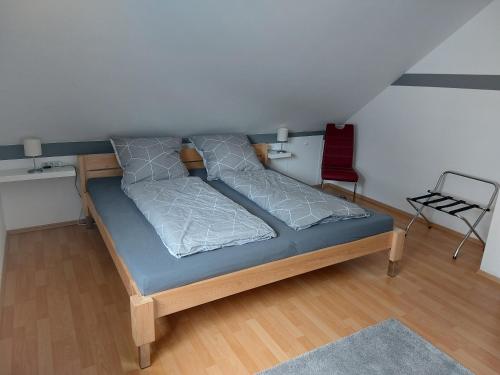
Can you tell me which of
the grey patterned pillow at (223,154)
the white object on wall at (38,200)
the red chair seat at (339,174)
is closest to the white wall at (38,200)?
the white object on wall at (38,200)

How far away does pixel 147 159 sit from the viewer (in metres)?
3.10

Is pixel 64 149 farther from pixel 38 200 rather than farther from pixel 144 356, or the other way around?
pixel 144 356

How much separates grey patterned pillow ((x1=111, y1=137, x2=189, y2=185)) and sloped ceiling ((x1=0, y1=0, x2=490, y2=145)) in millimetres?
192

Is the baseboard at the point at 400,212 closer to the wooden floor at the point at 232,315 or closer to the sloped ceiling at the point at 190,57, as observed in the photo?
the wooden floor at the point at 232,315

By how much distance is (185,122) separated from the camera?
11.3 ft

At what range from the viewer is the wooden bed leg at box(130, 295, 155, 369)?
1.68 metres

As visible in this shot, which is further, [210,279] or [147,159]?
[147,159]

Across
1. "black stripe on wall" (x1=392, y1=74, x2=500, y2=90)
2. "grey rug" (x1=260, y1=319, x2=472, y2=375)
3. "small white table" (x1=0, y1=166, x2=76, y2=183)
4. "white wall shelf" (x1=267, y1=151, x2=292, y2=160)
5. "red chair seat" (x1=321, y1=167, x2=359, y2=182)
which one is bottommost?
"grey rug" (x1=260, y1=319, x2=472, y2=375)

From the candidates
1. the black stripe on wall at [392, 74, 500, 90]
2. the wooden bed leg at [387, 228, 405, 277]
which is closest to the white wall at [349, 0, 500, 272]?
the black stripe on wall at [392, 74, 500, 90]

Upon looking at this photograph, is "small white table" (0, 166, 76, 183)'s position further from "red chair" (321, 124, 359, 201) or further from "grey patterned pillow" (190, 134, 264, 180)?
"red chair" (321, 124, 359, 201)

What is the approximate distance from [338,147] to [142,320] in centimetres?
322

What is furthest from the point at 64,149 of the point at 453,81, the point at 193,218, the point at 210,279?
the point at 453,81

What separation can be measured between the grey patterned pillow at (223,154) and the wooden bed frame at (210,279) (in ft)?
3.16

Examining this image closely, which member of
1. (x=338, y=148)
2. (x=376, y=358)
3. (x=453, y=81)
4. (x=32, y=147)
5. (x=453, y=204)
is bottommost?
(x=376, y=358)
